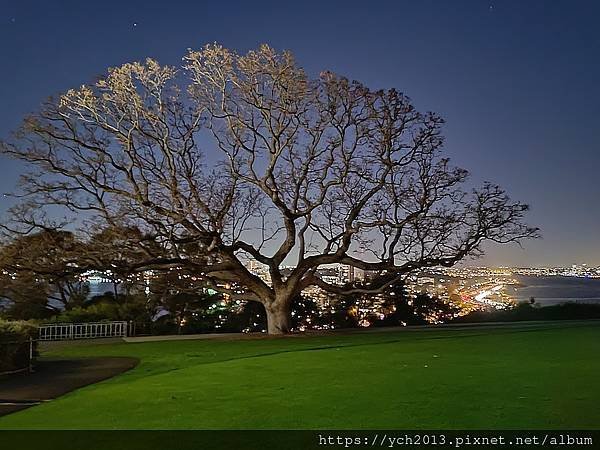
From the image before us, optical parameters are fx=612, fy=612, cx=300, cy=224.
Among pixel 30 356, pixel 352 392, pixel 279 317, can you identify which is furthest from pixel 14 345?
pixel 279 317

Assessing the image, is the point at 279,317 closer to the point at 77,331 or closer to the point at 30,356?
the point at 77,331

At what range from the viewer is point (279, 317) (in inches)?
943

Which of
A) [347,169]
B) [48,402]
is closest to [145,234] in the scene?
[347,169]

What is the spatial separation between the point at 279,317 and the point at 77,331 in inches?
307

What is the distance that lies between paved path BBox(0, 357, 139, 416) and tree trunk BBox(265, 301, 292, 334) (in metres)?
8.53

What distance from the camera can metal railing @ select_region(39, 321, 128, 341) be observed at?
2316 cm

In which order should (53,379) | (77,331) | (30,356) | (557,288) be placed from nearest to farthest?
(53,379), (30,356), (77,331), (557,288)

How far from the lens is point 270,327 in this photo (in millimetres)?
24156

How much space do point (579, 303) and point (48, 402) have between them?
29.4 m

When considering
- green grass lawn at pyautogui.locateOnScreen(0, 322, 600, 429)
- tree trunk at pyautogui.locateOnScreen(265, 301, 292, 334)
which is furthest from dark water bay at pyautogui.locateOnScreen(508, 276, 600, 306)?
green grass lawn at pyautogui.locateOnScreen(0, 322, 600, 429)

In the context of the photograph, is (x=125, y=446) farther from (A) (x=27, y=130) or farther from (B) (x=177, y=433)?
(A) (x=27, y=130)

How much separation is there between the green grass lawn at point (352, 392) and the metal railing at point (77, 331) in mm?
9142

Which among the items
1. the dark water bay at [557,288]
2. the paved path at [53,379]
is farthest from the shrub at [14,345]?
the dark water bay at [557,288]

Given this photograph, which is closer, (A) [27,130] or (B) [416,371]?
(B) [416,371]
